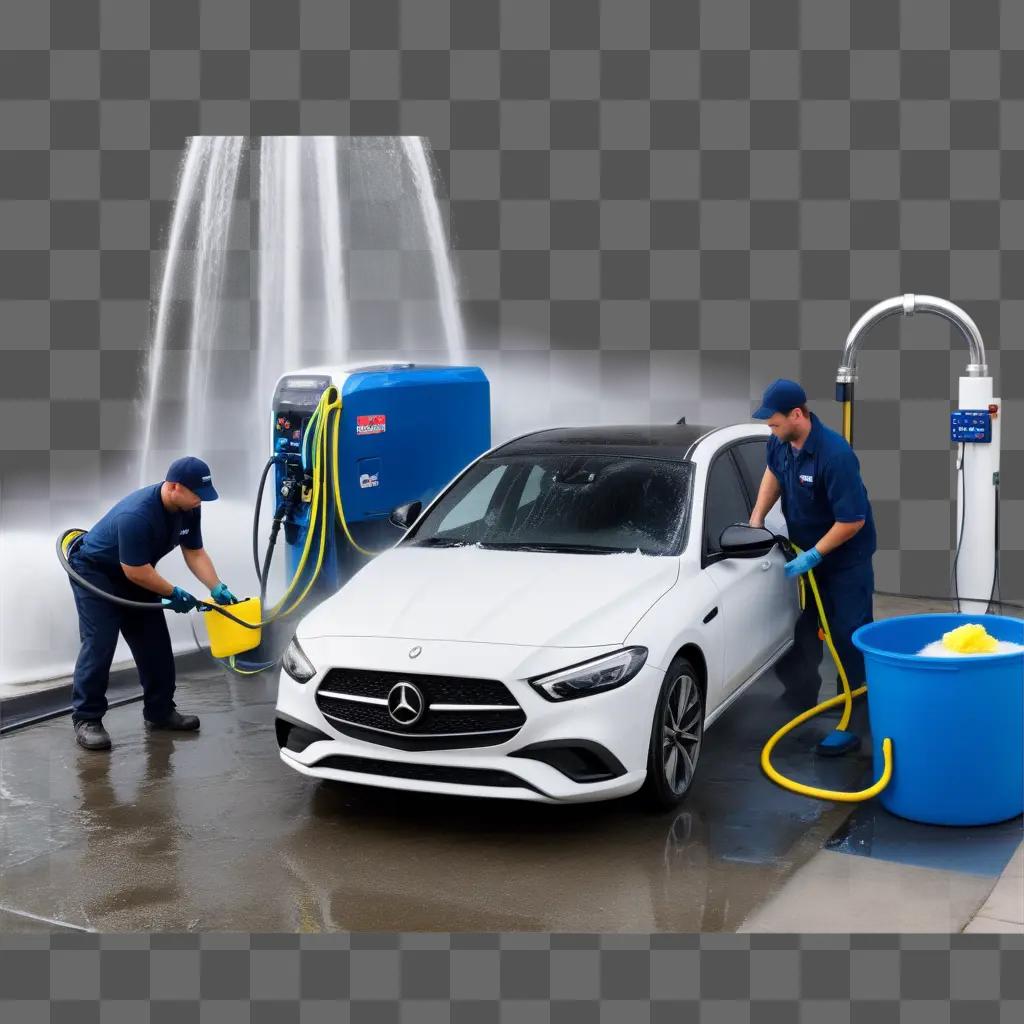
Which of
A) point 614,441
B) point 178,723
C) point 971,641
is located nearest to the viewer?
point 971,641

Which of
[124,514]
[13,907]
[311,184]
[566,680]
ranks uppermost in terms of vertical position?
[311,184]

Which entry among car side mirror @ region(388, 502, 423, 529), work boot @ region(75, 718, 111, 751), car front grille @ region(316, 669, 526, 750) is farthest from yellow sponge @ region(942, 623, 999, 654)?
work boot @ region(75, 718, 111, 751)

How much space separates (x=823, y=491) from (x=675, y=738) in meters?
1.62

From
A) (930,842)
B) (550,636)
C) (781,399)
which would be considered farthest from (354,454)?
(930,842)

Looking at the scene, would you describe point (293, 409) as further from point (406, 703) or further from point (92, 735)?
point (406, 703)

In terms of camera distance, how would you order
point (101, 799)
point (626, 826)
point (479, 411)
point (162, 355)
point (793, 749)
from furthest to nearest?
point (162, 355) → point (479, 411) → point (793, 749) → point (101, 799) → point (626, 826)

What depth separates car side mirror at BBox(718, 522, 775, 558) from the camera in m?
5.64

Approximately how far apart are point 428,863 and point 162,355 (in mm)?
5982

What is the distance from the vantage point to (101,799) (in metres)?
5.64

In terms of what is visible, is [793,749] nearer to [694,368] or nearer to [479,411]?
[479,411]

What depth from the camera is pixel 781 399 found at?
19.6 feet

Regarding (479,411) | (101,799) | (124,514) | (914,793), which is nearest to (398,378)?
(479,411)

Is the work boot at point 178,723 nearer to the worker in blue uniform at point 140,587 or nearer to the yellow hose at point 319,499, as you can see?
the worker in blue uniform at point 140,587

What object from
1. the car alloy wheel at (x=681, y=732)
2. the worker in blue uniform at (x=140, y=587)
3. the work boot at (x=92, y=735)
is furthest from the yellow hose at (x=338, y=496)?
the car alloy wheel at (x=681, y=732)
